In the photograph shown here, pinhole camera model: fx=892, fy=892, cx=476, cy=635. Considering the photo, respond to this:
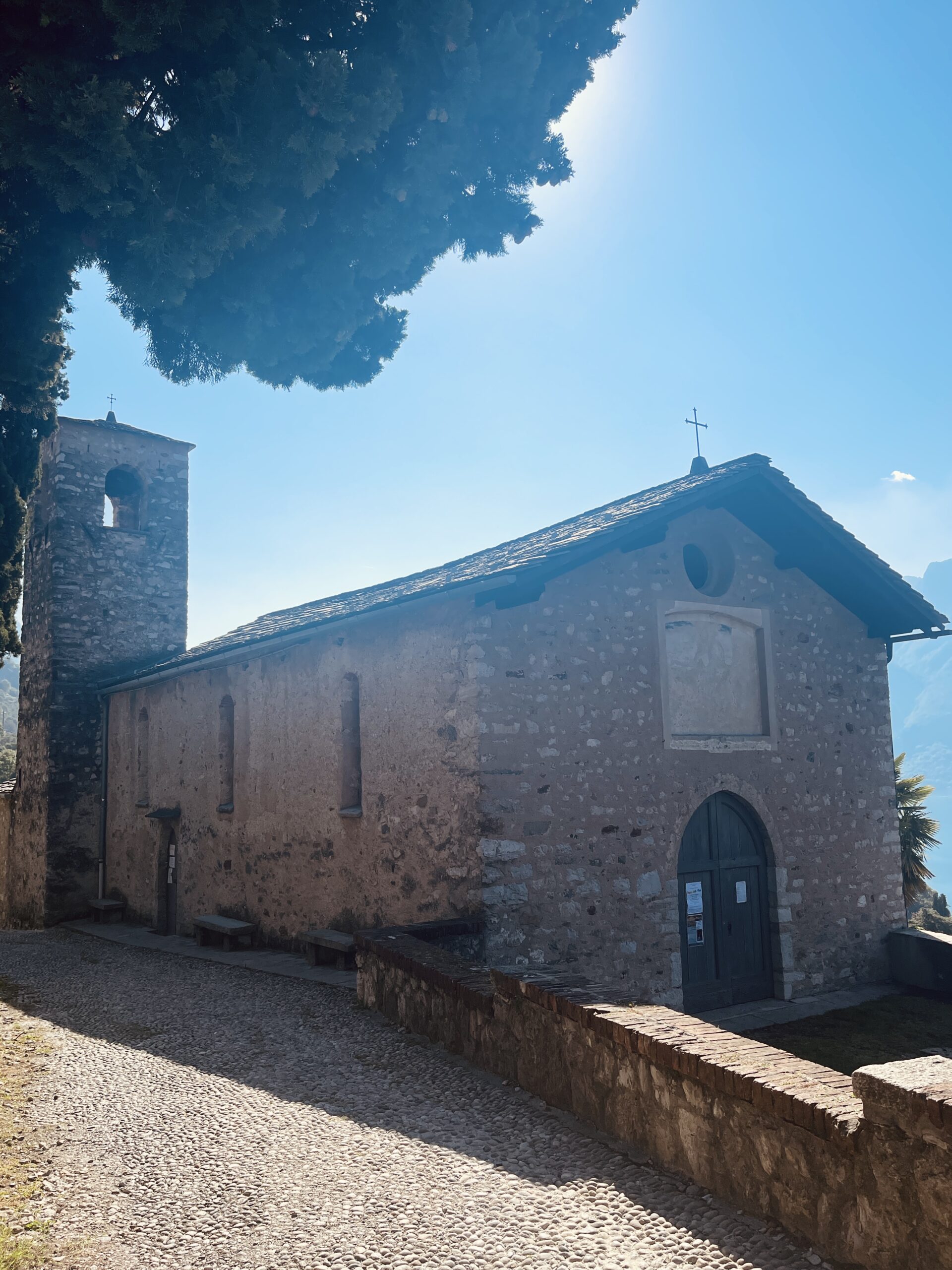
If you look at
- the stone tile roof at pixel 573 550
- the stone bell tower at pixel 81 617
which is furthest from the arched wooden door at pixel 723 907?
the stone bell tower at pixel 81 617

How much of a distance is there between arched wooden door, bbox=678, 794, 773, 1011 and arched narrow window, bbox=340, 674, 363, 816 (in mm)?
3710

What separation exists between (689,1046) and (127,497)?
17103mm

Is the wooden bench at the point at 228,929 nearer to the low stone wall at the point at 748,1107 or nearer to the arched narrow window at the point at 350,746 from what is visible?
the arched narrow window at the point at 350,746

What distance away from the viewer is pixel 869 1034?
876 centimetres

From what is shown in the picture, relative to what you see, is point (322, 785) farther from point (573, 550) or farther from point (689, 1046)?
point (689, 1046)

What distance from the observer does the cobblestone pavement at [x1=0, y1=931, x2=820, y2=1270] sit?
11.6 feet

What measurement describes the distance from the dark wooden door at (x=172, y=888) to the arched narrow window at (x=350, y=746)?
5382 mm

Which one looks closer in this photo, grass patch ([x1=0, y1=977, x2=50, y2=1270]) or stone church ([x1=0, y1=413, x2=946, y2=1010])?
grass patch ([x1=0, y1=977, x2=50, y2=1270])

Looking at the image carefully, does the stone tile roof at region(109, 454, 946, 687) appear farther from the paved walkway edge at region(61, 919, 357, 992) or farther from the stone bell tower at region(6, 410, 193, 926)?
the stone bell tower at region(6, 410, 193, 926)

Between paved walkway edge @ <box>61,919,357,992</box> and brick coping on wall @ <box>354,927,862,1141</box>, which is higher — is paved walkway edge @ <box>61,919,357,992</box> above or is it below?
below

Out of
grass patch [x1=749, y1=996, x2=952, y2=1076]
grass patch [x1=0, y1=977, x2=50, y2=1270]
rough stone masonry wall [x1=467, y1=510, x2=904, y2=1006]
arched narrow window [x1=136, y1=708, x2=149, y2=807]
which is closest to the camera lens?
grass patch [x1=0, y1=977, x2=50, y2=1270]

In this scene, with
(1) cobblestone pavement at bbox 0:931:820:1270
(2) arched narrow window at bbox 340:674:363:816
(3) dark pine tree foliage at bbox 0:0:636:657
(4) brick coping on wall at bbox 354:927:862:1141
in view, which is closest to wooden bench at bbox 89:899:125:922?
(2) arched narrow window at bbox 340:674:363:816

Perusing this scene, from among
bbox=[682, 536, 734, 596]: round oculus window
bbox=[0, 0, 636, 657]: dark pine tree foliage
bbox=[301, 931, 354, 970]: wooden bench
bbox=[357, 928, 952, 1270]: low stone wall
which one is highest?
bbox=[0, 0, 636, 657]: dark pine tree foliage

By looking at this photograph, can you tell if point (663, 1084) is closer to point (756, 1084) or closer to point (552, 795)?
point (756, 1084)
